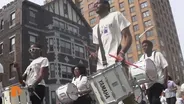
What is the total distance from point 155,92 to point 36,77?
7.75 feet

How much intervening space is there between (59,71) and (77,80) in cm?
2261

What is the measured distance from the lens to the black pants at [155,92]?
518cm

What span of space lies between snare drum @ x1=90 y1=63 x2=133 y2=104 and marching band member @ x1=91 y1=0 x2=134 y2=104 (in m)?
0.53

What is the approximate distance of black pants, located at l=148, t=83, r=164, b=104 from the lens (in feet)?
17.0

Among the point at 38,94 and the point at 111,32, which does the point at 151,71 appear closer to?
the point at 111,32

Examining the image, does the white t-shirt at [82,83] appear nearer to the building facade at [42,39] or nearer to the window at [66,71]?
the building facade at [42,39]

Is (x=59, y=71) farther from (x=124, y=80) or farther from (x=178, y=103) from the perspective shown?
(x=124, y=80)

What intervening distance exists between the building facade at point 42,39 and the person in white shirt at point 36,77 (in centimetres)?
2016

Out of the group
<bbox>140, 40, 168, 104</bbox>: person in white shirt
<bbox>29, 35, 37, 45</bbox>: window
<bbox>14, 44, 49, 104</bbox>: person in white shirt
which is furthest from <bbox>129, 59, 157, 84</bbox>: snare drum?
<bbox>29, 35, 37, 45</bbox>: window

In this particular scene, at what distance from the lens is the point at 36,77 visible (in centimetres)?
532

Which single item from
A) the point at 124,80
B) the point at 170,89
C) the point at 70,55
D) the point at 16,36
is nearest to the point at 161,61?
the point at 124,80

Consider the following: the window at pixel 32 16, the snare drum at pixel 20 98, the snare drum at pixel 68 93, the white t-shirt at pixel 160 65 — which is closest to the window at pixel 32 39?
the window at pixel 32 16

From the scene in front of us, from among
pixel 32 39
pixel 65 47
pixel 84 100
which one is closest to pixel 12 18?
pixel 32 39

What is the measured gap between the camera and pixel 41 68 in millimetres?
5367
